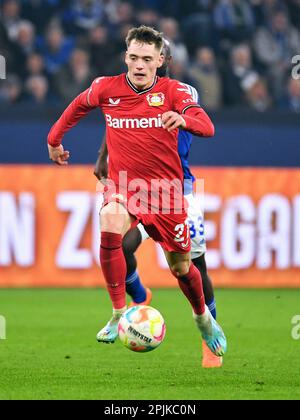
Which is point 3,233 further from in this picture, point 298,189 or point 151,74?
point 151,74

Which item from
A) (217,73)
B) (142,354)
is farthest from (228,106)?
(142,354)

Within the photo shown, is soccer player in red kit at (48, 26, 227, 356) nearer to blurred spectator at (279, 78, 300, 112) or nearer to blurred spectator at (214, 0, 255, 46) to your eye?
blurred spectator at (279, 78, 300, 112)

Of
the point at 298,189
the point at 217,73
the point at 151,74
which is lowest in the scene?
the point at 298,189

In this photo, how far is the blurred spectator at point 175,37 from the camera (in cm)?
1405

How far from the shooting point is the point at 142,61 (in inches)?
281

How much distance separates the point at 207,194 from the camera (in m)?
12.6

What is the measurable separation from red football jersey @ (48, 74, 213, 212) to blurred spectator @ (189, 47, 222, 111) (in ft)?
21.2

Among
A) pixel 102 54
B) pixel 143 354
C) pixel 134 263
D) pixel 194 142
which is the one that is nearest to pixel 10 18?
pixel 102 54

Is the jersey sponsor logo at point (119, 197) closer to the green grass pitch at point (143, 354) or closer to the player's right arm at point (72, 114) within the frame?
the player's right arm at point (72, 114)

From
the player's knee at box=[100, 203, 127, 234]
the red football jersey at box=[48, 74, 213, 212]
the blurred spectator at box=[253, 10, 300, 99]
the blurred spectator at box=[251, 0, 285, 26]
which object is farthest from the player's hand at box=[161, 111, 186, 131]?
the blurred spectator at box=[251, 0, 285, 26]

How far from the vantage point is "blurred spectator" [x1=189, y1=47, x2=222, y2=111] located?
1384 centimetres

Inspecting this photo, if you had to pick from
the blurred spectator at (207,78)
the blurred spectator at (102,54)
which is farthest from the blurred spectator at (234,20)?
the blurred spectator at (102,54)

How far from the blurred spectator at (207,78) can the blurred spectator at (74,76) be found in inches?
50.0

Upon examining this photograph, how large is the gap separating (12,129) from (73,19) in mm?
2208
